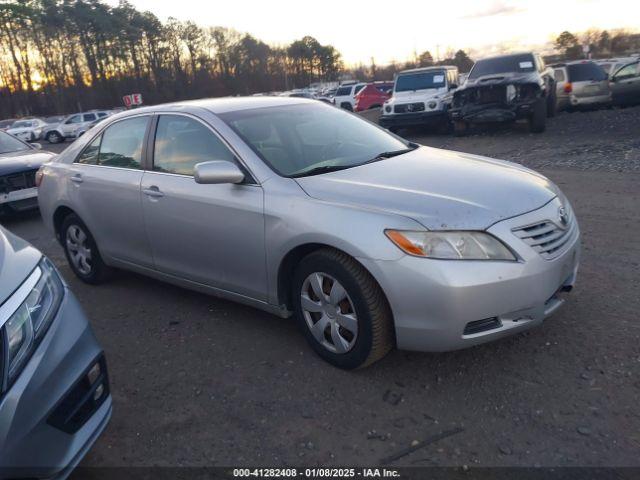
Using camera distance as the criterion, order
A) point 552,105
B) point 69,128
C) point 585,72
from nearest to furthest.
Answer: point 552,105, point 585,72, point 69,128

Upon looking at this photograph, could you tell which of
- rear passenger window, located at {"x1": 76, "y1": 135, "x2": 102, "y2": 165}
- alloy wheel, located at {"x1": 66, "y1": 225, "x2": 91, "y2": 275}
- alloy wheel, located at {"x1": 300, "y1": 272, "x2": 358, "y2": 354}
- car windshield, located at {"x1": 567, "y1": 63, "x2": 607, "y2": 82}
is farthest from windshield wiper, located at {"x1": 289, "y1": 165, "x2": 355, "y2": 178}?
car windshield, located at {"x1": 567, "y1": 63, "x2": 607, "y2": 82}

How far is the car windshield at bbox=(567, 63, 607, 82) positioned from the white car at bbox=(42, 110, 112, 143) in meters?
27.1

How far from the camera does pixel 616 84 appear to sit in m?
15.5

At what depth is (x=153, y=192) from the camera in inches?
163

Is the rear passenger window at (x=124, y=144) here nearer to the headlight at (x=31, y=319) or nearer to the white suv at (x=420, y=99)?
the headlight at (x=31, y=319)

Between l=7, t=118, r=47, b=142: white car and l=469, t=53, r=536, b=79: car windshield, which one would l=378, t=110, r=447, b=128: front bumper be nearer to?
l=469, t=53, r=536, b=79: car windshield

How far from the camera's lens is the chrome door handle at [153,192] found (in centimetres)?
410

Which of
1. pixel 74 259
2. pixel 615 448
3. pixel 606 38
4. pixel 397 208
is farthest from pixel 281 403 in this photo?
pixel 606 38

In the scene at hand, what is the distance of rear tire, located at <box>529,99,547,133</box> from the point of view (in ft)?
41.5

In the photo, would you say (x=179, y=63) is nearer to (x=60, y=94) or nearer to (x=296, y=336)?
(x=60, y=94)

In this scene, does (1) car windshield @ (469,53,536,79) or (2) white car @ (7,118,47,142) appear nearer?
(1) car windshield @ (469,53,536,79)

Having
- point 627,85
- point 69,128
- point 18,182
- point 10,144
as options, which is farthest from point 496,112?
point 69,128

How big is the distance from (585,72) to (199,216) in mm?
15723

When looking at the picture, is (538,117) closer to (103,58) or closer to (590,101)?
(590,101)
